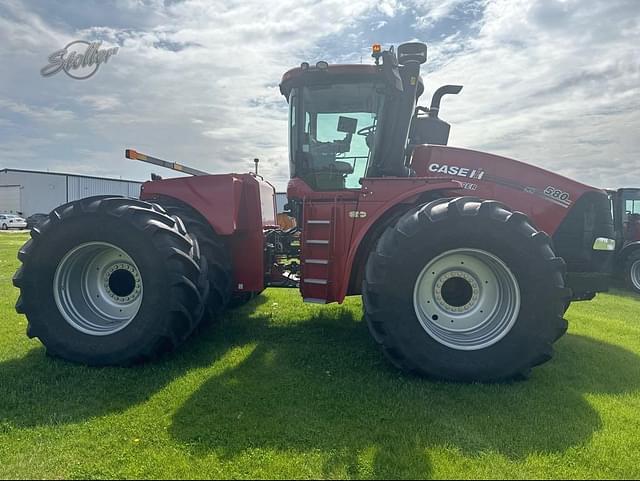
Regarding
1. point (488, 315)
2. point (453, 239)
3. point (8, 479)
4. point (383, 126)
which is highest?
point (383, 126)

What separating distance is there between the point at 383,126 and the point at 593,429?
3.19 m

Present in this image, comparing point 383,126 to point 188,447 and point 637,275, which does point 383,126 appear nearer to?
point 188,447

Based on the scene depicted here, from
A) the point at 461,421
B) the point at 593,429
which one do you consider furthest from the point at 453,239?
the point at 593,429

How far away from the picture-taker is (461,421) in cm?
286

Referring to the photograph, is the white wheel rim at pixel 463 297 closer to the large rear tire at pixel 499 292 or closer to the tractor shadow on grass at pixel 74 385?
the large rear tire at pixel 499 292

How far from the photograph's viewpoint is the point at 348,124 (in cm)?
467

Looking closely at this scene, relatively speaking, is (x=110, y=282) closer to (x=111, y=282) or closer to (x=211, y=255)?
(x=111, y=282)

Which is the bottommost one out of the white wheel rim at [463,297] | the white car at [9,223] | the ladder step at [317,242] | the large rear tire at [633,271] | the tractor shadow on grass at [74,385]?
the white car at [9,223]

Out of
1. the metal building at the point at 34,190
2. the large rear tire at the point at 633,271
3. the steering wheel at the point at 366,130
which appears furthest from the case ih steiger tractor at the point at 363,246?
the metal building at the point at 34,190

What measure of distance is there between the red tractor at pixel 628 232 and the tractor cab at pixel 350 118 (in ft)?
24.4

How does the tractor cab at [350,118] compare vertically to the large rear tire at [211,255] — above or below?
above

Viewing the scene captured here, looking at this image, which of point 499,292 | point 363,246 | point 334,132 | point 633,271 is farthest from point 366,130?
point 633,271

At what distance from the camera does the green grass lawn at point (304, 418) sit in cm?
242

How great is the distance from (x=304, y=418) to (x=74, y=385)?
72.8 inches
